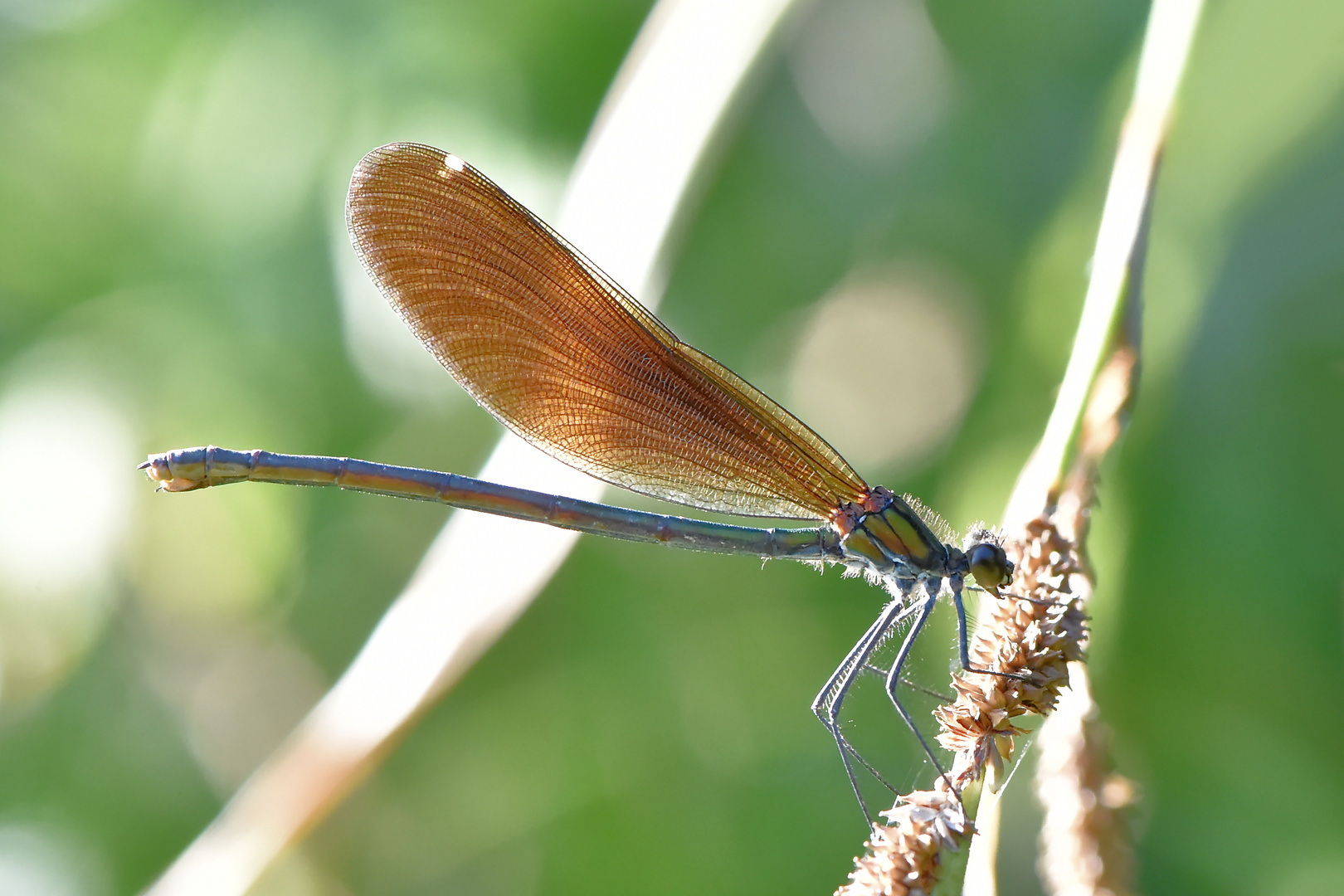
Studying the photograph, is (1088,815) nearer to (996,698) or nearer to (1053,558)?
(996,698)

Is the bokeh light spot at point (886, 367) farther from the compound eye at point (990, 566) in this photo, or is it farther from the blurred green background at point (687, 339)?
the compound eye at point (990, 566)

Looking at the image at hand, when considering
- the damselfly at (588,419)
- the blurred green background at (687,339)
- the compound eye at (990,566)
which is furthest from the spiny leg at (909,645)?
the compound eye at (990,566)

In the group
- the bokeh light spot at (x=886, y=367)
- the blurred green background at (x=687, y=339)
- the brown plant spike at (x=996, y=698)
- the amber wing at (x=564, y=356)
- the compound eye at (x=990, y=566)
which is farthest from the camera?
the bokeh light spot at (x=886, y=367)

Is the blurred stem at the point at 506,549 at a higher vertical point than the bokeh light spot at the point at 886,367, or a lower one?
lower

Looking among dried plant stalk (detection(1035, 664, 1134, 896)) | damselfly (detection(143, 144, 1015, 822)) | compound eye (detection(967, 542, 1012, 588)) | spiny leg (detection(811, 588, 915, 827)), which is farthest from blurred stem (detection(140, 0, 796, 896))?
dried plant stalk (detection(1035, 664, 1134, 896))

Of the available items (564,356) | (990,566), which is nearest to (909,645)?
(990,566)

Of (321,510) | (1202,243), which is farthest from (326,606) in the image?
(1202,243)

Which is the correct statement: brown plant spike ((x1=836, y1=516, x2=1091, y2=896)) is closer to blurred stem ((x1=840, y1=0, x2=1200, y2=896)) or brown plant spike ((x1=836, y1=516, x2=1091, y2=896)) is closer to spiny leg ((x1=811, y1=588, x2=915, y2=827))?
blurred stem ((x1=840, y1=0, x2=1200, y2=896))
